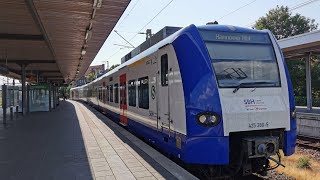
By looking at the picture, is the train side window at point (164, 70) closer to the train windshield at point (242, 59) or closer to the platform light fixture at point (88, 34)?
the train windshield at point (242, 59)

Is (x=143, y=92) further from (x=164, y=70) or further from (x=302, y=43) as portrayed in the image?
(x=302, y=43)

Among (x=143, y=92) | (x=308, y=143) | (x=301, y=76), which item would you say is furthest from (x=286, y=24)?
(x=143, y=92)

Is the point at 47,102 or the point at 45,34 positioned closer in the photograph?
the point at 45,34

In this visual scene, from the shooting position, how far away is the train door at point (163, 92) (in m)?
7.30

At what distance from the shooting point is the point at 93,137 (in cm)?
1145

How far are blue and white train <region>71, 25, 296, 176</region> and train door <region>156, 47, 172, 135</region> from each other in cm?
2

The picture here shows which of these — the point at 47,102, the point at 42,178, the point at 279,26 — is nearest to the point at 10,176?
the point at 42,178

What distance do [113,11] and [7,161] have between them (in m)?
5.17

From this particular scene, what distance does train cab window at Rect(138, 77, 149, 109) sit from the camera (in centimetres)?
922

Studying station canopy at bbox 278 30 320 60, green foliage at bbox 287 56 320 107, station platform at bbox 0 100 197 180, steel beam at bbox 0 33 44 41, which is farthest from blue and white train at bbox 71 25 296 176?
green foliage at bbox 287 56 320 107

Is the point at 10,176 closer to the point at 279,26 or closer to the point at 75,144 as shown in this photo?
the point at 75,144

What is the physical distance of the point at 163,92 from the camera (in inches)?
298

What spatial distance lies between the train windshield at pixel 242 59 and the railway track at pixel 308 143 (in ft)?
22.6

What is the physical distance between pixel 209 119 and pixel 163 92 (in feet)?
5.63
